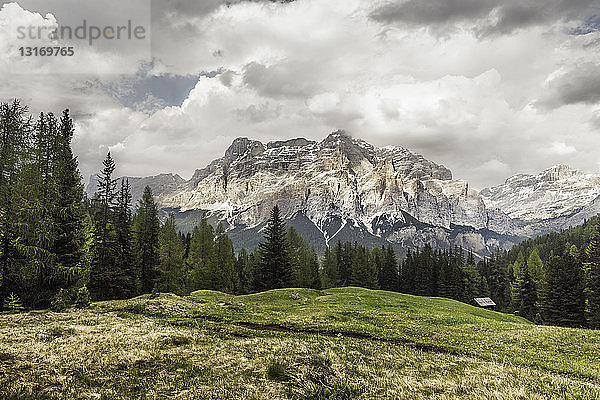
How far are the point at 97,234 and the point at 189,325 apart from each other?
3960 centimetres

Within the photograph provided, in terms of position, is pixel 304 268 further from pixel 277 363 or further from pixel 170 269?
pixel 277 363

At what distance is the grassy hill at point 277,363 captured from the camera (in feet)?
34.7

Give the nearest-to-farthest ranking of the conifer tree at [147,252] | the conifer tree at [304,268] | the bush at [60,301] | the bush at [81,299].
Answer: the bush at [60,301], the bush at [81,299], the conifer tree at [147,252], the conifer tree at [304,268]

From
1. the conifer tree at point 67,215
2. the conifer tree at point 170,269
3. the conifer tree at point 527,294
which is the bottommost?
the conifer tree at point 527,294

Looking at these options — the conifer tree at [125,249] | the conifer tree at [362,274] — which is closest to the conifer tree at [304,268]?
the conifer tree at [362,274]

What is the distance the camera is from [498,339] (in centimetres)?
2273

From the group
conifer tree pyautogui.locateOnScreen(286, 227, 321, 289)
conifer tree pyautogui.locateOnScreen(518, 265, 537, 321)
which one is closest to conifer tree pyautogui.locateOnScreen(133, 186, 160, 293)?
conifer tree pyautogui.locateOnScreen(286, 227, 321, 289)

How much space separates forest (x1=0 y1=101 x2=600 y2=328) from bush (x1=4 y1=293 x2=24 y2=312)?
0.10 meters

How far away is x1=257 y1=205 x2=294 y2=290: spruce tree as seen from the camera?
253ft

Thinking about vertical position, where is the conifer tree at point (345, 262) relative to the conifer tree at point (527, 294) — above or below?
above

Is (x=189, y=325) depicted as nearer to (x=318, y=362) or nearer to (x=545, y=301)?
(x=318, y=362)

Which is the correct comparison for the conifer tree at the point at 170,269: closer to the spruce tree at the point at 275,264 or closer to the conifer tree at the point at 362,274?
the spruce tree at the point at 275,264

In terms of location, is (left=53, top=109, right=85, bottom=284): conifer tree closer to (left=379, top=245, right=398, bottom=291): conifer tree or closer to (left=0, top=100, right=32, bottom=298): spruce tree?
(left=0, top=100, right=32, bottom=298): spruce tree

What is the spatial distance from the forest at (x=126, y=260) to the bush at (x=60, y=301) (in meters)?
0.11
